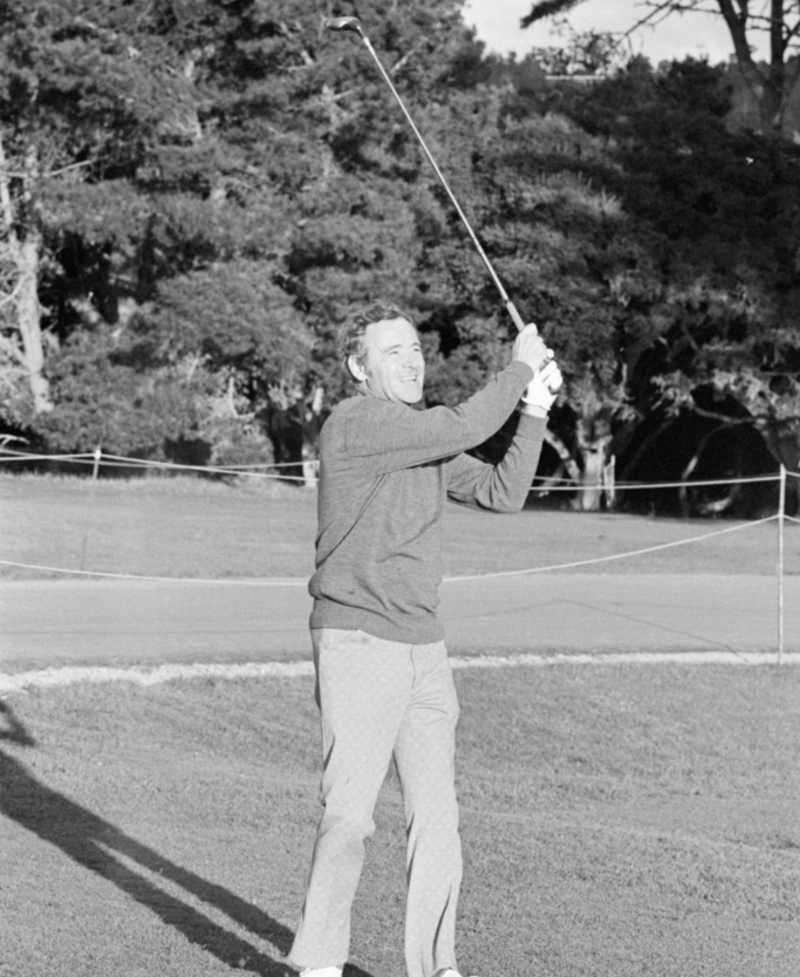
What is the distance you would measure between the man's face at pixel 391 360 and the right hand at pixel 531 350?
0.28 meters

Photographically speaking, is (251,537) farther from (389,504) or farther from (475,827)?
(389,504)

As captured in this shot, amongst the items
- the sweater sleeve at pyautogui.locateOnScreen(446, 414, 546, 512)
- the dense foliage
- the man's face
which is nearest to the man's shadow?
the sweater sleeve at pyautogui.locateOnScreen(446, 414, 546, 512)

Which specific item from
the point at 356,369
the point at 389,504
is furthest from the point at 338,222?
the point at 389,504

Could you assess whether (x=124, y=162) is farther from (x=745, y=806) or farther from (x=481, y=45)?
(x=745, y=806)

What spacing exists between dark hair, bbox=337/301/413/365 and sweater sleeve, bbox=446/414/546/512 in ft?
1.36

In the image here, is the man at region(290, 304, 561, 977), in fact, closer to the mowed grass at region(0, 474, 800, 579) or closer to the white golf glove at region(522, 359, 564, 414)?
the white golf glove at region(522, 359, 564, 414)

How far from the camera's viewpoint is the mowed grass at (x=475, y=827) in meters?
5.25

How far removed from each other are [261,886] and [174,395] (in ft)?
81.2

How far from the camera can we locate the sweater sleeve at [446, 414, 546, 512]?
15.0ft

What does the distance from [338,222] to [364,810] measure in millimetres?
26485

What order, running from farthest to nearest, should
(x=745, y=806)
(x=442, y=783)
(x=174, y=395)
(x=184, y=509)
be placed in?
(x=174, y=395)
(x=184, y=509)
(x=745, y=806)
(x=442, y=783)

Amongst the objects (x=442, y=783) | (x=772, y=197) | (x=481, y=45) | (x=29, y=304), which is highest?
(x=481, y=45)

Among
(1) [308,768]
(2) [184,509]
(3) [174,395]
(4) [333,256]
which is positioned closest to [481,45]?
(4) [333,256]

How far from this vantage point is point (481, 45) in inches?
1344
